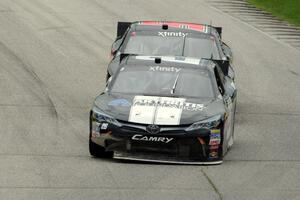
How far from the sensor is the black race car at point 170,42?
18.7 m

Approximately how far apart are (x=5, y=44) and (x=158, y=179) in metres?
12.3

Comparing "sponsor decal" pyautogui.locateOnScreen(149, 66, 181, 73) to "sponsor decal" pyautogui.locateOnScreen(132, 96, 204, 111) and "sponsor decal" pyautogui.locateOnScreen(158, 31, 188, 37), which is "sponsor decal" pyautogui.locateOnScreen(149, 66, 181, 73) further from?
"sponsor decal" pyautogui.locateOnScreen(158, 31, 188, 37)

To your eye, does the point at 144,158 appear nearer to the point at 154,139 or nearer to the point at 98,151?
the point at 154,139

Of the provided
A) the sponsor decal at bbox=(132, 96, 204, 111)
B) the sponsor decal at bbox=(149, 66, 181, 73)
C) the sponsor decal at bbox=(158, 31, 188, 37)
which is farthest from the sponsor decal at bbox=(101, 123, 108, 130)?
the sponsor decal at bbox=(158, 31, 188, 37)

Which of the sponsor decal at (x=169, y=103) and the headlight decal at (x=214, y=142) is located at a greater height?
the sponsor decal at (x=169, y=103)

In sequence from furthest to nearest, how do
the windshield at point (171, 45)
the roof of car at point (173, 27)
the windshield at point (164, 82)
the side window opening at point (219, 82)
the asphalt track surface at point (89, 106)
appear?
the roof of car at point (173, 27) → the windshield at point (171, 45) → the side window opening at point (219, 82) → the windshield at point (164, 82) → the asphalt track surface at point (89, 106)

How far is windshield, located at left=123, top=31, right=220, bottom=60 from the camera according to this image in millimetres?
18719

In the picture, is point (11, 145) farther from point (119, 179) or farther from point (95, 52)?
point (95, 52)

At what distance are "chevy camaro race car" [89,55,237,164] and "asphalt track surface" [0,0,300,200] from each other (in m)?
0.21

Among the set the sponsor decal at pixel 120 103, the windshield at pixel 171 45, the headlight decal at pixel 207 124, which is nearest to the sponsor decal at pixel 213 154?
the headlight decal at pixel 207 124

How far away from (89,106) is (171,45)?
185cm

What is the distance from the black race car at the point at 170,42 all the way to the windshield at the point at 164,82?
92.2 inches

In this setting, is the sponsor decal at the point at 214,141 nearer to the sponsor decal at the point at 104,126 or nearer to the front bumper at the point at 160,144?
the front bumper at the point at 160,144

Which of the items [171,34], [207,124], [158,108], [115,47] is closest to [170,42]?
[171,34]
